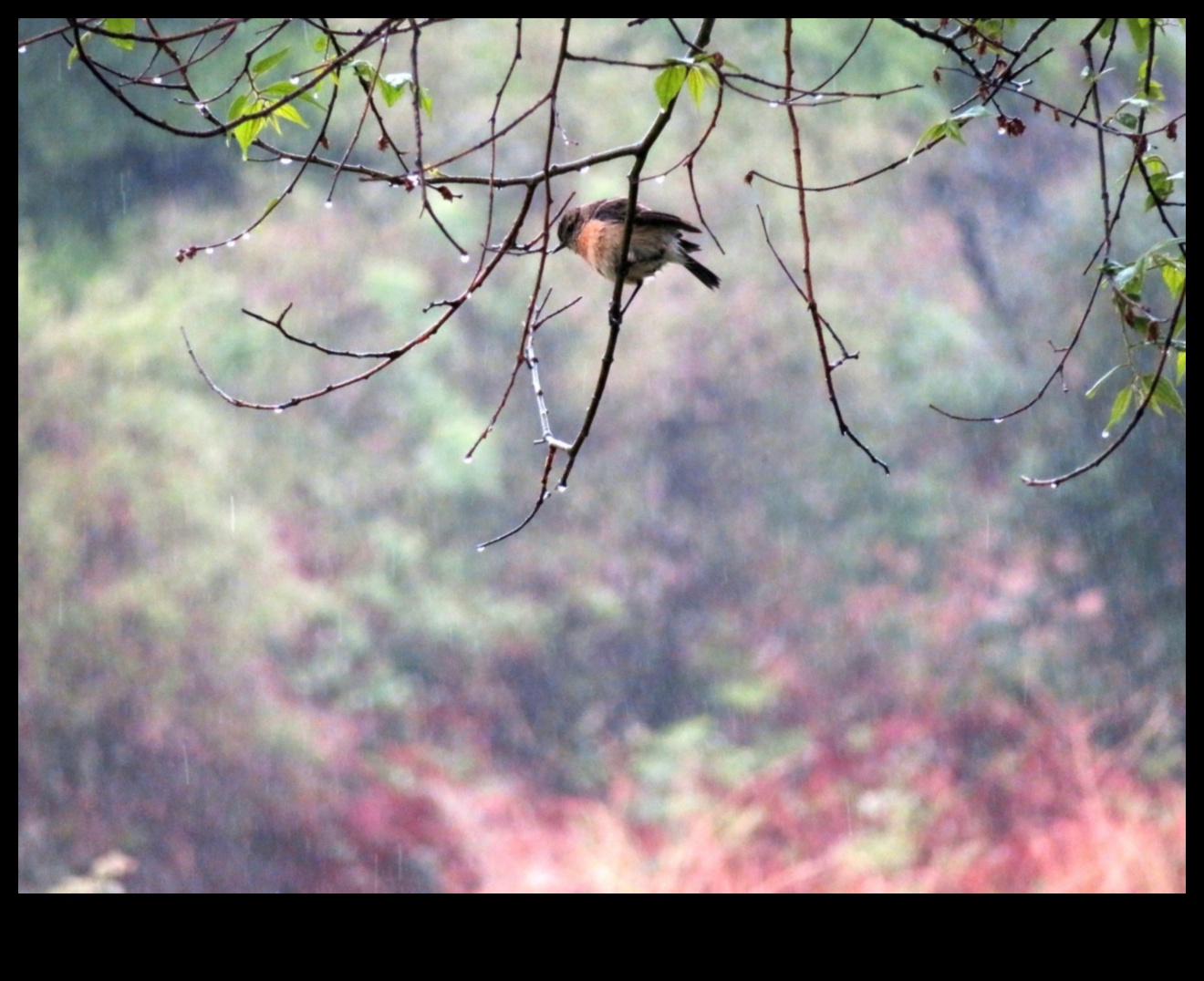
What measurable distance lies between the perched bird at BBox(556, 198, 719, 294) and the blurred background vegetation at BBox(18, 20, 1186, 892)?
3.82 meters

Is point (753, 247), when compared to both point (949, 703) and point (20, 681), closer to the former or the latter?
point (949, 703)

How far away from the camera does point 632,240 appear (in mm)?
2178

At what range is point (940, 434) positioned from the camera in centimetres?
666

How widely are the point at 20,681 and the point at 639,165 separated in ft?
19.3

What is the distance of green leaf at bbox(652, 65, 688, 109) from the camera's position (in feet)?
4.08

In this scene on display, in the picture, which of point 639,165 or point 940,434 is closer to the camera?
point 639,165

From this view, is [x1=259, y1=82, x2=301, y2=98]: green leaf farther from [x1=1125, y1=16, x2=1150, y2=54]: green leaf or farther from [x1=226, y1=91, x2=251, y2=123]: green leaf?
[x1=1125, y1=16, x2=1150, y2=54]: green leaf

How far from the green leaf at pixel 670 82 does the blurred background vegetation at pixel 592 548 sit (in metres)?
4.92

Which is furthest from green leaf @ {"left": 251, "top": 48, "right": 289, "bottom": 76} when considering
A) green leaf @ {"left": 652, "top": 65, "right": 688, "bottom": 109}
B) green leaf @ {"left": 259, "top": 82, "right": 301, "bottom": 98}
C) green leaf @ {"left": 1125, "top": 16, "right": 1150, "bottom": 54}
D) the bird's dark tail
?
the bird's dark tail

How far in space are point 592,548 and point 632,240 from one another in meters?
4.37

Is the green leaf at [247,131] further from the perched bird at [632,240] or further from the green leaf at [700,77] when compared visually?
the perched bird at [632,240]
